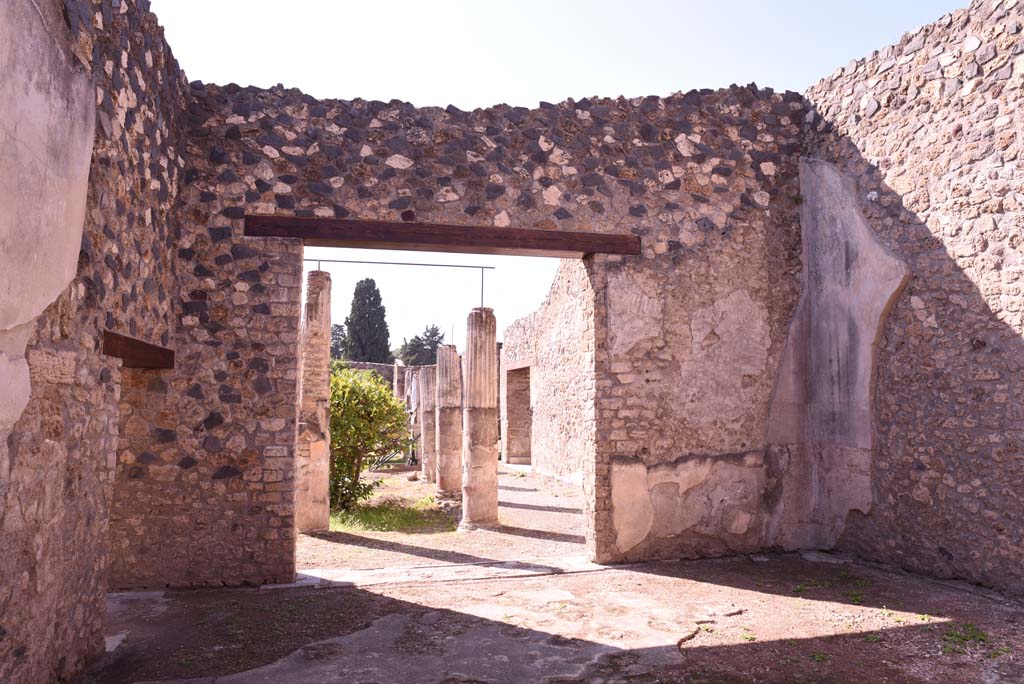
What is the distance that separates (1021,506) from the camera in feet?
15.3

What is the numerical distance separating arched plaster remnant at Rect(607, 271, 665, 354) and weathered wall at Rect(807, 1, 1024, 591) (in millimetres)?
1789

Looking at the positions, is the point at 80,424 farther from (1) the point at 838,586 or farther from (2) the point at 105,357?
(1) the point at 838,586

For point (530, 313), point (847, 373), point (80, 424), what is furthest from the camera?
point (530, 313)

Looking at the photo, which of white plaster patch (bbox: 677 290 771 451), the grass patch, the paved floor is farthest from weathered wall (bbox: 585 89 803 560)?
the grass patch

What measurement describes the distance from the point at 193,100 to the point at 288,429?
266cm

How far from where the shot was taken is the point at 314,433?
29.2 ft

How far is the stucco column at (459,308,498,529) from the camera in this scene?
935 centimetres

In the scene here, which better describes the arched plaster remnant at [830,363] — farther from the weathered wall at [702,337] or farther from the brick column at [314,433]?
the brick column at [314,433]

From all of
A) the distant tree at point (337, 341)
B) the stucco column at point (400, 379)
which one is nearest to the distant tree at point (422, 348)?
the distant tree at point (337, 341)

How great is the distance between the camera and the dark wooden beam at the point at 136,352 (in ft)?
13.6

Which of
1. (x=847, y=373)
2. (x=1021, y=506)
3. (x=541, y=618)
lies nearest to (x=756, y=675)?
(x=541, y=618)

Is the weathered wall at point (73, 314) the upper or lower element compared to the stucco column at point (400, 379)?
lower

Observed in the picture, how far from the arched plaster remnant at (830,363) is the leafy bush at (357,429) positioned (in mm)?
6597

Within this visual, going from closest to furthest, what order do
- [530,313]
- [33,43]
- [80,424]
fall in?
[33,43], [80,424], [530,313]
